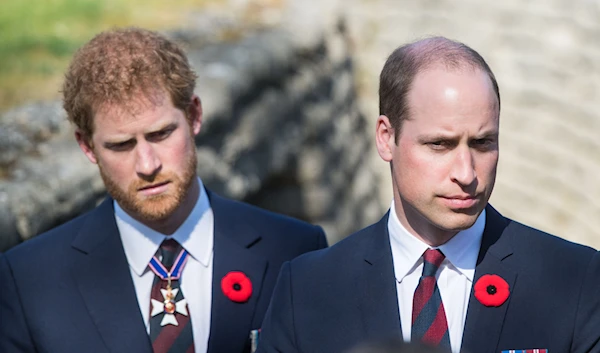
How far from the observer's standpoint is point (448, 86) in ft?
9.27

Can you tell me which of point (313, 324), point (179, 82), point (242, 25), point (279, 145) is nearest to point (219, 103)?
point (279, 145)

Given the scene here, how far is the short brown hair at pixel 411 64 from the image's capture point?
287cm

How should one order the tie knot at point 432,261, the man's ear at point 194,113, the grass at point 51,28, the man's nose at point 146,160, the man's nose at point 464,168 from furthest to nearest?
the grass at point 51,28 < the man's ear at point 194,113 < the man's nose at point 146,160 < the tie knot at point 432,261 < the man's nose at point 464,168

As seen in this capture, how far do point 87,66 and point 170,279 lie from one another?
0.73 metres

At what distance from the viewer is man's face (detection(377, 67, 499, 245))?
9.14 feet

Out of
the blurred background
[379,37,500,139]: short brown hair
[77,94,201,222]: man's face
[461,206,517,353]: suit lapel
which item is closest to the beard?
[77,94,201,222]: man's face

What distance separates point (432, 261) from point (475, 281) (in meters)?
0.13

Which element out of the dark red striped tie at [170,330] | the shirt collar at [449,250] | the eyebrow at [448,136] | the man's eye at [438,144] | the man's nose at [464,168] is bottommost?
the dark red striped tie at [170,330]

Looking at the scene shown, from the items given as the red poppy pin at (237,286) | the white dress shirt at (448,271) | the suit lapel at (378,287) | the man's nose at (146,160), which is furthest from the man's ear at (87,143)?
the white dress shirt at (448,271)

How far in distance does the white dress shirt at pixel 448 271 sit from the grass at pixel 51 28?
3.38 metres

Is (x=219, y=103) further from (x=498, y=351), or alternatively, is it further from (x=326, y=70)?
(x=498, y=351)

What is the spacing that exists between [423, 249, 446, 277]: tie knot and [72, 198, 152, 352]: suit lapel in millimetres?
954

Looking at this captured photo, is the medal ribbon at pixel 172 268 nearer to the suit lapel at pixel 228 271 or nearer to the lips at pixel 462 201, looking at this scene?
the suit lapel at pixel 228 271

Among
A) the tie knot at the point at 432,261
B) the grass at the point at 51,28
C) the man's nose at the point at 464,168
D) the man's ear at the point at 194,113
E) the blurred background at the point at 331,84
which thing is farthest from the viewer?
the blurred background at the point at 331,84
